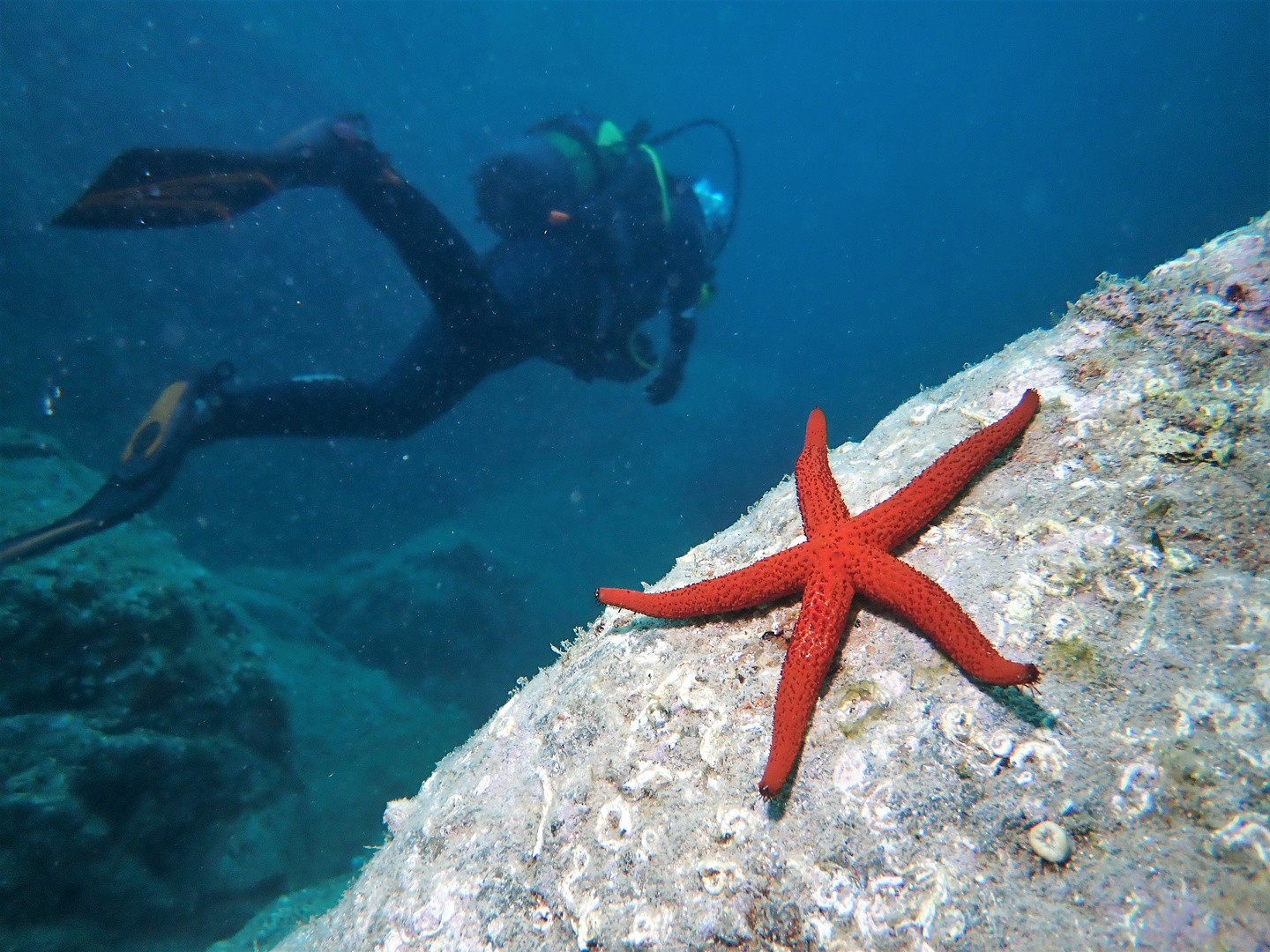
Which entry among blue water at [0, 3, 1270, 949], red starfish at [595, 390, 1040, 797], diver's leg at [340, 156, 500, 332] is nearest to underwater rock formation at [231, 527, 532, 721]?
blue water at [0, 3, 1270, 949]

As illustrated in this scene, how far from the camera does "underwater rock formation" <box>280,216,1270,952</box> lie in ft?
5.06

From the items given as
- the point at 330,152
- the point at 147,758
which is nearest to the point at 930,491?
the point at 330,152

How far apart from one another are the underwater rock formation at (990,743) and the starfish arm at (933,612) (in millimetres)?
269

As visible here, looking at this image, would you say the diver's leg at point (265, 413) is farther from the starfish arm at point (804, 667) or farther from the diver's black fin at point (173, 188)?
the starfish arm at point (804, 667)

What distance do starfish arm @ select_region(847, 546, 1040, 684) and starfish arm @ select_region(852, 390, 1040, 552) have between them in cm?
13

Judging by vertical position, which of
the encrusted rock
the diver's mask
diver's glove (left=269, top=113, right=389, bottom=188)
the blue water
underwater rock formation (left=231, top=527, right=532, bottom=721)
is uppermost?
the blue water

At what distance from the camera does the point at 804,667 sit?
1746mm

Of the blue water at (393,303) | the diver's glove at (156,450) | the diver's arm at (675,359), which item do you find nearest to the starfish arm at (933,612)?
the diver's arm at (675,359)

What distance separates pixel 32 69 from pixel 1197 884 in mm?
30008

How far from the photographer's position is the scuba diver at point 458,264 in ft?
21.4

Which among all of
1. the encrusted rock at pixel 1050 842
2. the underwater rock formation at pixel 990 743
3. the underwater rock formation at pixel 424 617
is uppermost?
→ the underwater rock formation at pixel 424 617

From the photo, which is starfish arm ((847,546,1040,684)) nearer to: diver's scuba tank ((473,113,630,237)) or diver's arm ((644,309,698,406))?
diver's arm ((644,309,698,406))

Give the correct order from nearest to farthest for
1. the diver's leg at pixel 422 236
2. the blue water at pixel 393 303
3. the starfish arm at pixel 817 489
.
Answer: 1. the starfish arm at pixel 817 489
2. the diver's leg at pixel 422 236
3. the blue water at pixel 393 303

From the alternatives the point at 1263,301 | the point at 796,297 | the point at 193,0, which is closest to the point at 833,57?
the point at 796,297
